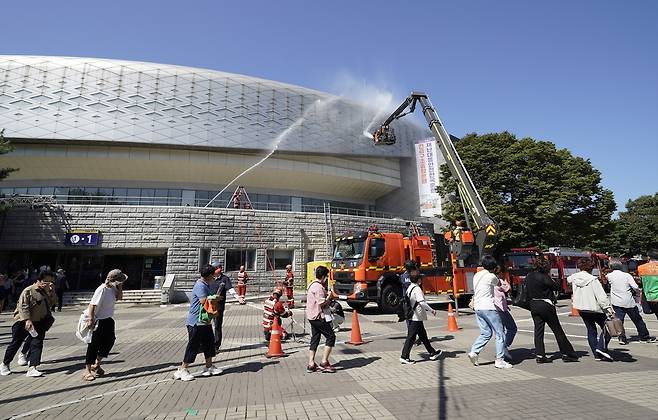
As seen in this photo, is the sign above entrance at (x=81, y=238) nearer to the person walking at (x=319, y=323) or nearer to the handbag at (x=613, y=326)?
the person walking at (x=319, y=323)

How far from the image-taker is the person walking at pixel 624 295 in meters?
7.27

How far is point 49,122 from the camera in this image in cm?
2833

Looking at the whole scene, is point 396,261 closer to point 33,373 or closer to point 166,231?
point 33,373

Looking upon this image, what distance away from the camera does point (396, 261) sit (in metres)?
13.9

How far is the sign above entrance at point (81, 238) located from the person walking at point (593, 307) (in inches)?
978

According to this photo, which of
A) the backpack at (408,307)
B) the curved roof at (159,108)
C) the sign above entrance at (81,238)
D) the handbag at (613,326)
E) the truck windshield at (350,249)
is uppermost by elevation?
the curved roof at (159,108)

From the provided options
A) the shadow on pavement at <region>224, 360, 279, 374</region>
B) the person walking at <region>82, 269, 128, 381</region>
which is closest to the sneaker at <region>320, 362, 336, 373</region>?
the shadow on pavement at <region>224, 360, 279, 374</region>

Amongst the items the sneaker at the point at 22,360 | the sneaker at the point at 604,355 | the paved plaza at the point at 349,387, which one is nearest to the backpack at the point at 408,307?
the paved plaza at the point at 349,387

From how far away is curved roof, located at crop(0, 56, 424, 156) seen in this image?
28.6 meters

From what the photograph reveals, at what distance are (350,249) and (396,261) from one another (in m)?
1.87

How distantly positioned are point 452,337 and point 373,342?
2.06m

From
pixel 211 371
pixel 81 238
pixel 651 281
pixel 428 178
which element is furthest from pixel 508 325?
pixel 428 178

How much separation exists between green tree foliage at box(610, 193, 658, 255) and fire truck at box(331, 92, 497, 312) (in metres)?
41.8

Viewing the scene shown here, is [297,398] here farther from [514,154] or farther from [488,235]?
[514,154]
